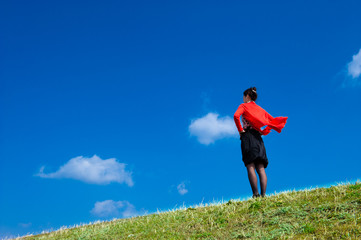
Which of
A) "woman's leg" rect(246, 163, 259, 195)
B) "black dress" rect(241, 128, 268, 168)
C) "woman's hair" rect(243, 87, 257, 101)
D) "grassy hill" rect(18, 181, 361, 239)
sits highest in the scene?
"woman's hair" rect(243, 87, 257, 101)

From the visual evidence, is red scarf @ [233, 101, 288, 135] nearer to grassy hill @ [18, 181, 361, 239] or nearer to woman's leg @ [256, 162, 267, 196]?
woman's leg @ [256, 162, 267, 196]

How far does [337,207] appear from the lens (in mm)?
6492

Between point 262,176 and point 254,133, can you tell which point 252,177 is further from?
point 254,133

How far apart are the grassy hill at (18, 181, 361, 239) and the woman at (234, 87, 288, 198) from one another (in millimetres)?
1345

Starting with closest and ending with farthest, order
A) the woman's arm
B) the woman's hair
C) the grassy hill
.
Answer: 1. the grassy hill
2. the woman's arm
3. the woman's hair

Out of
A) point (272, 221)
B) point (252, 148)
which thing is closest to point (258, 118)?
point (252, 148)

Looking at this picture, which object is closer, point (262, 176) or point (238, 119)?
point (262, 176)

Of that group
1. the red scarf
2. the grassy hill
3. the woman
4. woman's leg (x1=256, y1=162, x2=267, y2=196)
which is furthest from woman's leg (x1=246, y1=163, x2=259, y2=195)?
the red scarf

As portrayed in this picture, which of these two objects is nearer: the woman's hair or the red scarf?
the red scarf

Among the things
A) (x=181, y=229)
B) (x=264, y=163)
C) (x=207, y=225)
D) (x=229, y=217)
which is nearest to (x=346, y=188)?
(x=264, y=163)

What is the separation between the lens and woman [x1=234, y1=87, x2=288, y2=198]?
9617 mm

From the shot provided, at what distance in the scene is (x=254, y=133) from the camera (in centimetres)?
1004

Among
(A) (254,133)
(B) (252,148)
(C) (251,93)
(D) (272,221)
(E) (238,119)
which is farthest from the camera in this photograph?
(C) (251,93)

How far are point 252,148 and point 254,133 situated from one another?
1.95 feet
